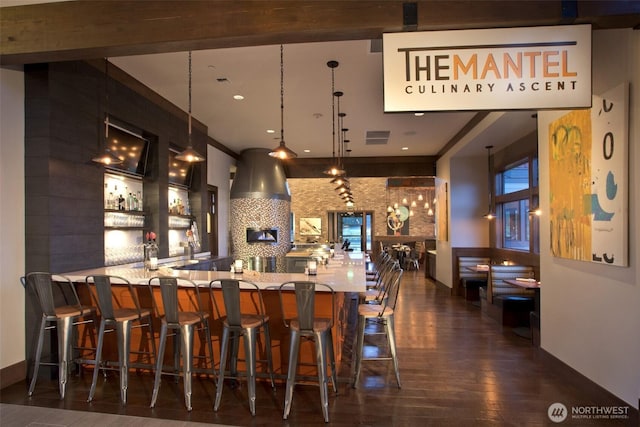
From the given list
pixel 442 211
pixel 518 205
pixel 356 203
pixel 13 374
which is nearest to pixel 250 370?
pixel 13 374

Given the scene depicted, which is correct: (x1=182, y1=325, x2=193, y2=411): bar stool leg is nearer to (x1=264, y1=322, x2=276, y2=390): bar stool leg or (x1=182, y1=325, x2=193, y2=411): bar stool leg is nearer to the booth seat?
(x1=264, y1=322, x2=276, y2=390): bar stool leg

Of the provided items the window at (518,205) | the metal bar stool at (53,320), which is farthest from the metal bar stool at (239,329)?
the window at (518,205)

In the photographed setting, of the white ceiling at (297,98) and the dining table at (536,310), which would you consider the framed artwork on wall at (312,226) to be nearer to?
the white ceiling at (297,98)

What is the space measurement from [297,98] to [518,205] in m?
4.62

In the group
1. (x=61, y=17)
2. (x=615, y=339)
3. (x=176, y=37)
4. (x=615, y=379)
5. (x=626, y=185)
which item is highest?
(x=61, y=17)

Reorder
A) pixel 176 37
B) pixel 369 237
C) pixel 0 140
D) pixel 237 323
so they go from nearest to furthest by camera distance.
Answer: pixel 176 37, pixel 237 323, pixel 0 140, pixel 369 237

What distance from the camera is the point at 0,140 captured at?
3.23 m

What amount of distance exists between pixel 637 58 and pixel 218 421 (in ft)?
12.9

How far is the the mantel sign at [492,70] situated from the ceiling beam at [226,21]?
0.41ft

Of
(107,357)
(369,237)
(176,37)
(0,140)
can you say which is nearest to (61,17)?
(176,37)

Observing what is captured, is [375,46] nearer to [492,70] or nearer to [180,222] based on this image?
[492,70]

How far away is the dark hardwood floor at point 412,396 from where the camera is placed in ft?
8.85

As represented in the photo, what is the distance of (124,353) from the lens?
120 inches

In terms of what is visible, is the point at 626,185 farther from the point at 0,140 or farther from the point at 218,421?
the point at 0,140
